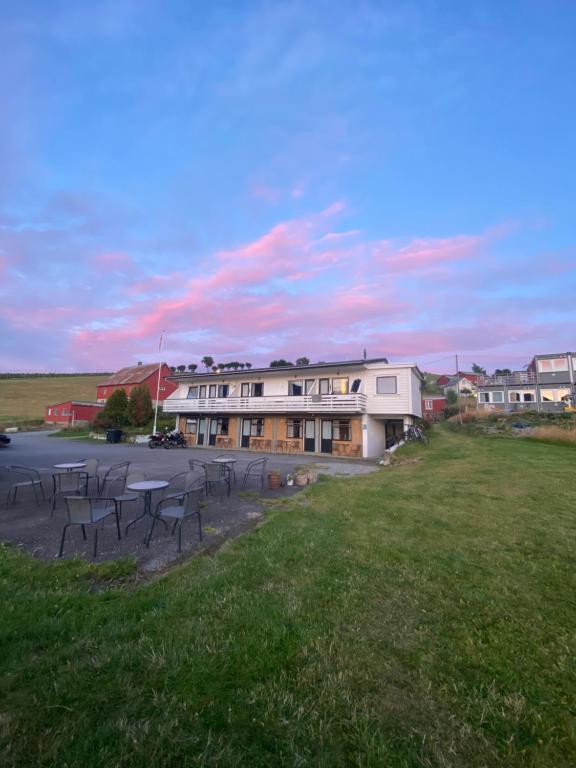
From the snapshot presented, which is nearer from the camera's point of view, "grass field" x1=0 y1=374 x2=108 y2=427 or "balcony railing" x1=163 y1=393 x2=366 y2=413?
"balcony railing" x1=163 y1=393 x2=366 y2=413

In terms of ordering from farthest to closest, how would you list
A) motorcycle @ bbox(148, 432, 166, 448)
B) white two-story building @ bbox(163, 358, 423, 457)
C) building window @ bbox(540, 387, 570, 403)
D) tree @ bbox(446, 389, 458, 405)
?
tree @ bbox(446, 389, 458, 405) < building window @ bbox(540, 387, 570, 403) < motorcycle @ bbox(148, 432, 166, 448) < white two-story building @ bbox(163, 358, 423, 457)

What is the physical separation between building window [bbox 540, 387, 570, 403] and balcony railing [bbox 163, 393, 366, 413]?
96.7 feet

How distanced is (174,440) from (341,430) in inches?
550

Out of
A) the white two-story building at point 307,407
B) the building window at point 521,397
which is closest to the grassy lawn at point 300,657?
the white two-story building at point 307,407

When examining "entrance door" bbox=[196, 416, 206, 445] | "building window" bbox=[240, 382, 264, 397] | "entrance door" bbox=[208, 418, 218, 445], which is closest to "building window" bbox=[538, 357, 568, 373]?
"building window" bbox=[240, 382, 264, 397]

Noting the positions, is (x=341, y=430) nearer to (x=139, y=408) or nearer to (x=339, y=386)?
(x=339, y=386)

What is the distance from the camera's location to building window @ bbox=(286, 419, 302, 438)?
25688mm

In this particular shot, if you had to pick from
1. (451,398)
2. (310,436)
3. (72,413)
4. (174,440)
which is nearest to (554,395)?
(451,398)

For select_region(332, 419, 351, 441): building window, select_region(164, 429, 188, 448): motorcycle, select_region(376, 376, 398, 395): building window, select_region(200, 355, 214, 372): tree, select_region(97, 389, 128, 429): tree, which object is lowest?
select_region(164, 429, 188, 448): motorcycle

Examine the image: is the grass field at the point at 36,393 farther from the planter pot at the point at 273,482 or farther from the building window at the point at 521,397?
the building window at the point at 521,397

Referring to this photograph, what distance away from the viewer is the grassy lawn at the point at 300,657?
2.03m

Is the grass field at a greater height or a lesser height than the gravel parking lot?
greater


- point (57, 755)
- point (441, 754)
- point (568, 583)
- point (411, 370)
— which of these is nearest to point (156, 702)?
point (57, 755)

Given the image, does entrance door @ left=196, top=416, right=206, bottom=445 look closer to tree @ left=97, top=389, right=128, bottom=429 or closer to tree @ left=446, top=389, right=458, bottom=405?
tree @ left=97, top=389, right=128, bottom=429
